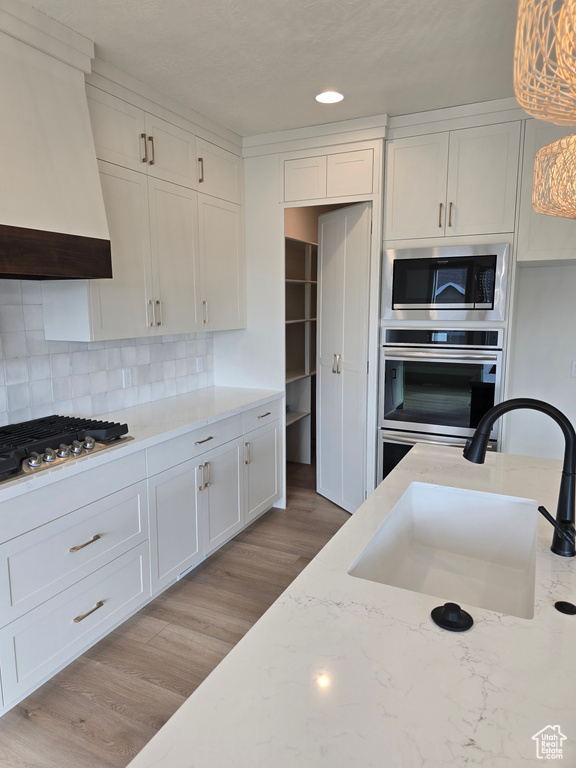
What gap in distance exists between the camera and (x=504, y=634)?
3.13ft

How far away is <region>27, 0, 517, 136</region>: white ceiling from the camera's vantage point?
192 centimetres

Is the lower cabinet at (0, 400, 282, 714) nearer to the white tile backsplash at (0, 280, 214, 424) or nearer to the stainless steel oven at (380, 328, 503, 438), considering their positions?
the white tile backsplash at (0, 280, 214, 424)

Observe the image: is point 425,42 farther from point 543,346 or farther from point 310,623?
point 310,623

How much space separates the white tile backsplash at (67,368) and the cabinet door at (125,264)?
296 millimetres

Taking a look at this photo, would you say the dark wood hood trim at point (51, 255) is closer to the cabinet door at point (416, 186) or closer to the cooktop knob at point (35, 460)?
the cooktop knob at point (35, 460)

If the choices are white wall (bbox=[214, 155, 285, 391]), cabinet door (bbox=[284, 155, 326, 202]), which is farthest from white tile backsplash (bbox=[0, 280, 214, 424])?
cabinet door (bbox=[284, 155, 326, 202])

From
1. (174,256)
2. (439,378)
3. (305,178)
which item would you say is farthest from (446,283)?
(174,256)

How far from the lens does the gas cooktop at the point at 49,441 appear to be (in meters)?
1.83

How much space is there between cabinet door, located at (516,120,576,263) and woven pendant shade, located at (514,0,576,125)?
1.87 m

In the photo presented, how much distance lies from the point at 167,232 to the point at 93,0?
1.14 meters

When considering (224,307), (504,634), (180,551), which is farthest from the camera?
(224,307)

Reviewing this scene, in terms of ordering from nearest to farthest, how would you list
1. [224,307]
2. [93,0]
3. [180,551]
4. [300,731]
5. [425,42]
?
[300,731], [93,0], [425,42], [180,551], [224,307]

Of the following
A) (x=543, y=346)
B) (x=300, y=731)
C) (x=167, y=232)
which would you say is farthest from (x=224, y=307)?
(x=300, y=731)

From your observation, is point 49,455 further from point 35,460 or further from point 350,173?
point 350,173
